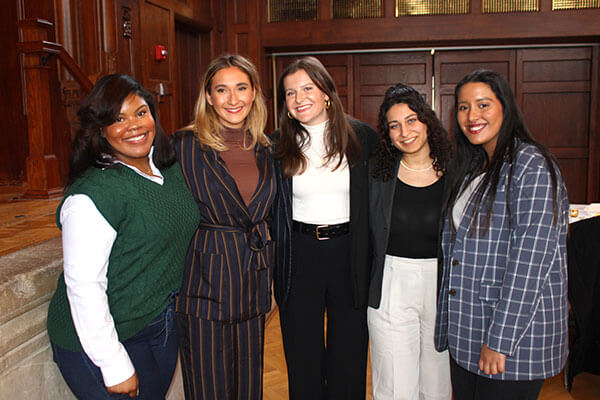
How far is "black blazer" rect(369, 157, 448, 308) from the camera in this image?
7.13 feet

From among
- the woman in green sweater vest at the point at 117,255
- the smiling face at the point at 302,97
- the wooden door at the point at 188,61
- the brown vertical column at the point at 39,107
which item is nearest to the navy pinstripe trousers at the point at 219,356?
the woman in green sweater vest at the point at 117,255

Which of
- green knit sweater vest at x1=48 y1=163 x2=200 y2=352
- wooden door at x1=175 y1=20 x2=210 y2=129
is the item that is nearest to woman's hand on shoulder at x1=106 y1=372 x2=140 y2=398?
green knit sweater vest at x1=48 y1=163 x2=200 y2=352

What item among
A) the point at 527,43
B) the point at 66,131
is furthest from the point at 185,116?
the point at 527,43

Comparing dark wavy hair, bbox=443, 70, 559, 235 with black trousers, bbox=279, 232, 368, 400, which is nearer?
dark wavy hair, bbox=443, 70, 559, 235

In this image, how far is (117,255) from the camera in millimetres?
1493

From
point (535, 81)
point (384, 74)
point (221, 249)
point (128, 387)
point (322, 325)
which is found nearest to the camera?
point (128, 387)

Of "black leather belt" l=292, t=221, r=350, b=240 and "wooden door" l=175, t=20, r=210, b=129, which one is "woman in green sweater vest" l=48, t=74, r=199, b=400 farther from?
"wooden door" l=175, t=20, r=210, b=129

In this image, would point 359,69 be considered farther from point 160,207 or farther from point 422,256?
point 160,207

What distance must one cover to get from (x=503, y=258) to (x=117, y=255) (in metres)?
1.22

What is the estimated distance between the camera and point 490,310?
67.5 inches

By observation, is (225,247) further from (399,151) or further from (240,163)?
(399,151)

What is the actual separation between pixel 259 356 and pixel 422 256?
2.63ft

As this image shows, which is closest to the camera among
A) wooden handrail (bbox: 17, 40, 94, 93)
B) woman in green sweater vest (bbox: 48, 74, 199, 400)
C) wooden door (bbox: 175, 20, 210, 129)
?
woman in green sweater vest (bbox: 48, 74, 199, 400)

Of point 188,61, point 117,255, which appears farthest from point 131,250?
point 188,61
